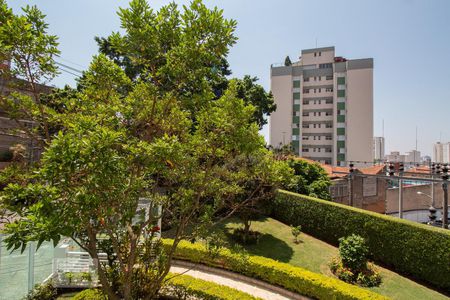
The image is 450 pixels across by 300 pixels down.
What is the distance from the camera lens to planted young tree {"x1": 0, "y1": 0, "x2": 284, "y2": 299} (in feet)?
10.6

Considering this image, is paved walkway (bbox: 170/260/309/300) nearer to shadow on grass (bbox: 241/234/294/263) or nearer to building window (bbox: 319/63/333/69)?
shadow on grass (bbox: 241/234/294/263)

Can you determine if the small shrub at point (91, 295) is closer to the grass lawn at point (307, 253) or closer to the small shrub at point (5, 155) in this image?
the grass lawn at point (307, 253)

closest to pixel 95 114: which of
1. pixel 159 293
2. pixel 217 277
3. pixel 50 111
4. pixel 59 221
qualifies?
pixel 50 111

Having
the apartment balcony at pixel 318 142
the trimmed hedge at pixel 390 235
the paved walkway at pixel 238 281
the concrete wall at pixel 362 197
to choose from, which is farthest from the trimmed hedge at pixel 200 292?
the apartment balcony at pixel 318 142

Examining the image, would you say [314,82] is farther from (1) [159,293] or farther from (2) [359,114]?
(1) [159,293]

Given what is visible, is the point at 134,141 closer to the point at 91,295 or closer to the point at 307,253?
the point at 91,295

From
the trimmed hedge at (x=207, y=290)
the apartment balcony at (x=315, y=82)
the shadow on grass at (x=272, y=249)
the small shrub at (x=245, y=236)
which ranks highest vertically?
the apartment balcony at (x=315, y=82)

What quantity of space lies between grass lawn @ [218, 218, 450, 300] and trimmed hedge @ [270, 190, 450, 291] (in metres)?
0.53

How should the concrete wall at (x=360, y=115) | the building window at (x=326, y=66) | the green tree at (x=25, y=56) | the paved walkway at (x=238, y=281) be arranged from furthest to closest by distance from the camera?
the building window at (x=326, y=66) < the concrete wall at (x=360, y=115) < the paved walkway at (x=238, y=281) < the green tree at (x=25, y=56)

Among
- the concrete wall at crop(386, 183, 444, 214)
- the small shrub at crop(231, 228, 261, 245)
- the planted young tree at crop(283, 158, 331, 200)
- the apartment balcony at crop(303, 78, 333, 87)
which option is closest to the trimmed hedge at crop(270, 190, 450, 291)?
the planted young tree at crop(283, 158, 331, 200)

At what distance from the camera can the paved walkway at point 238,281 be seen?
9703 mm

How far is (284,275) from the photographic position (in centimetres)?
989

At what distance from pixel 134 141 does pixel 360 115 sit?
5143cm

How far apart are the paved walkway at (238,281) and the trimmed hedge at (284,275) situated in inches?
6.9
